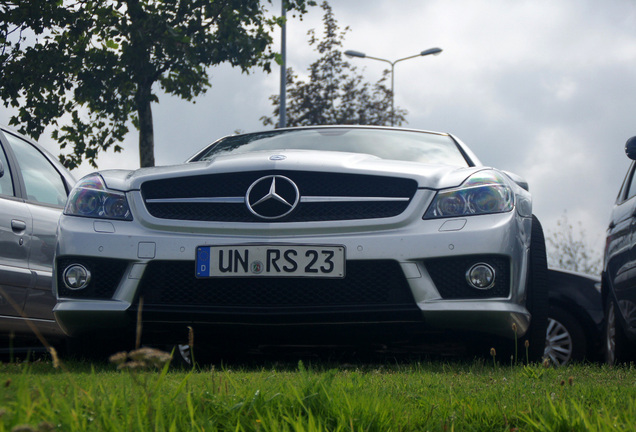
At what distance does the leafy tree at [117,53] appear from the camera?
16.0 meters

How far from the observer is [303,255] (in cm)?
427

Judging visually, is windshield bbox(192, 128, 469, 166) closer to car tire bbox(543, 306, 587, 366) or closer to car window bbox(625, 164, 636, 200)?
car window bbox(625, 164, 636, 200)

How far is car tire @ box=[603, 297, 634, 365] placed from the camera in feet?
20.2

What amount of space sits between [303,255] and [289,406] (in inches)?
67.4

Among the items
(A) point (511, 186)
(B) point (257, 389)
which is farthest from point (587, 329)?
(B) point (257, 389)

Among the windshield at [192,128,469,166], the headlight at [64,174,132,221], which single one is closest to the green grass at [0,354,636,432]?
the headlight at [64,174,132,221]

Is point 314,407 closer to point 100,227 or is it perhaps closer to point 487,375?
point 487,375

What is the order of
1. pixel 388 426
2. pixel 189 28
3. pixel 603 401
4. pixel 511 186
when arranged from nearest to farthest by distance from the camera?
1. pixel 388 426
2. pixel 603 401
3. pixel 511 186
4. pixel 189 28

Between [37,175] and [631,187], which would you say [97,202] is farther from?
[631,187]

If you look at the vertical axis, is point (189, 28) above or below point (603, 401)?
above

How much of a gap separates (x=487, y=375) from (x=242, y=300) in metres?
1.24

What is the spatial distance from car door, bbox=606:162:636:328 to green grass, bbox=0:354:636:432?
8.40ft

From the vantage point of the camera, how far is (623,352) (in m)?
6.18

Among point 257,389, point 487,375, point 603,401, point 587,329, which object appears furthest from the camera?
point 587,329
